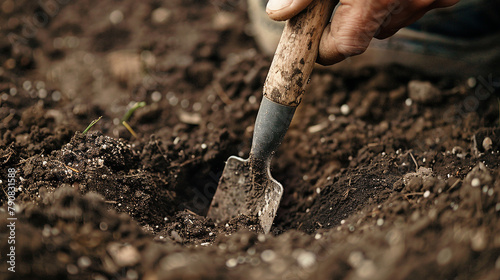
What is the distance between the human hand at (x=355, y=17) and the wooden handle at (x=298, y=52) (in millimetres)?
31

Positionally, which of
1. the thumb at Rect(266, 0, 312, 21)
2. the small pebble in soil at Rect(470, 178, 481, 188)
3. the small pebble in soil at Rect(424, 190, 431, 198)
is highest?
the thumb at Rect(266, 0, 312, 21)

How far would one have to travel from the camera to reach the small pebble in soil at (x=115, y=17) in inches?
103

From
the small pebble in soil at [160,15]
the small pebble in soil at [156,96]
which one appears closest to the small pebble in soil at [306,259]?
the small pebble in soil at [156,96]

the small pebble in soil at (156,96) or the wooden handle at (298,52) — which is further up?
the wooden handle at (298,52)

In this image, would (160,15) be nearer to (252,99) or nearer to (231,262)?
(252,99)

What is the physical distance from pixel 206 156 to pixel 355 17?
858 millimetres

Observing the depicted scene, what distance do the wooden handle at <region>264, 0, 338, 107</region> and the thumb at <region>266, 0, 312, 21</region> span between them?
35mm

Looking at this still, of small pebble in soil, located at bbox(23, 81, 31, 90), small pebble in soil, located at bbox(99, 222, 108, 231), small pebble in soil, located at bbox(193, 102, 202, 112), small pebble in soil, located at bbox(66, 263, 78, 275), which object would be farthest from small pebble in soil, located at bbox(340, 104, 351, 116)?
small pebble in soil, located at bbox(23, 81, 31, 90)

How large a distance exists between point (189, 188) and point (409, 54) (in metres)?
1.39

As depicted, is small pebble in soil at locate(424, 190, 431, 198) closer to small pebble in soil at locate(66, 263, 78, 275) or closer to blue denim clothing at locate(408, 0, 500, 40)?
small pebble in soil at locate(66, 263, 78, 275)

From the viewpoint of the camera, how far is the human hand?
1.18 metres

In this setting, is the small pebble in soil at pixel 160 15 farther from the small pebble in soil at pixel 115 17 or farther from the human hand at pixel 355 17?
the human hand at pixel 355 17

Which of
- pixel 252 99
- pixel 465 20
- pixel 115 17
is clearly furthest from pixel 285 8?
pixel 115 17

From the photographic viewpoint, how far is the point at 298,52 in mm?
1242
